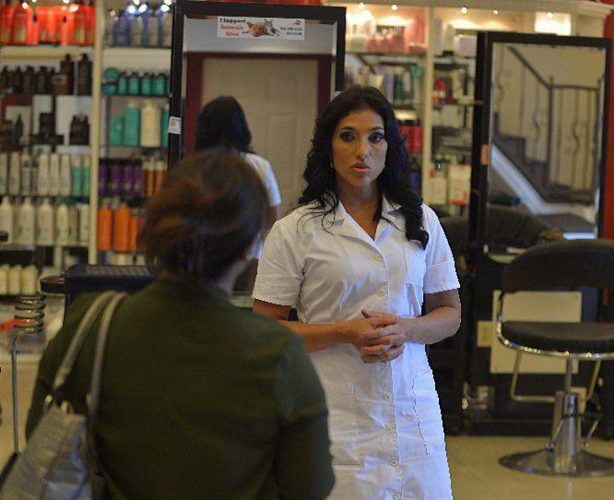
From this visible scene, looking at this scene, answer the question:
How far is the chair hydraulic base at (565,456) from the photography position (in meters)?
5.09

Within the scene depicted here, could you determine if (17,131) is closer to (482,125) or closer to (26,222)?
(26,222)

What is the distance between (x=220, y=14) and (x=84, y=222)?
10.8 feet

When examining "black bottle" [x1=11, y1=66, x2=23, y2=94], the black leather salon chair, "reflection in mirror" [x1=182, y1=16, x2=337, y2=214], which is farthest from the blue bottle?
the black leather salon chair

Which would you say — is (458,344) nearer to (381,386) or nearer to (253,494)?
(381,386)

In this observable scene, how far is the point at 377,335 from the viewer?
2293 millimetres

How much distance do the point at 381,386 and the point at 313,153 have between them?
1.74ft

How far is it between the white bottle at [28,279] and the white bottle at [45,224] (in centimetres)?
21

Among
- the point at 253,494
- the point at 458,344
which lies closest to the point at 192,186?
the point at 253,494

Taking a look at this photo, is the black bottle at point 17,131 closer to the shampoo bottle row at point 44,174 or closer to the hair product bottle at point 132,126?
the shampoo bottle row at point 44,174

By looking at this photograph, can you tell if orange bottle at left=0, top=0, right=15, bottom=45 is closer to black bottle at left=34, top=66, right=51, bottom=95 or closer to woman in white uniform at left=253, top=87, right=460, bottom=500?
black bottle at left=34, top=66, right=51, bottom=95

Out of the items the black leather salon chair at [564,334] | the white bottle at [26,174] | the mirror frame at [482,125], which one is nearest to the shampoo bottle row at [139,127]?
the white bottle at [26,174]

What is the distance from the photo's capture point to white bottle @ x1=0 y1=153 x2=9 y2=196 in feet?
23.9

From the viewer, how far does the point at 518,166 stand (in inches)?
220

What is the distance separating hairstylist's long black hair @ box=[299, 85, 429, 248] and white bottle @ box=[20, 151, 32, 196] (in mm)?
5070
